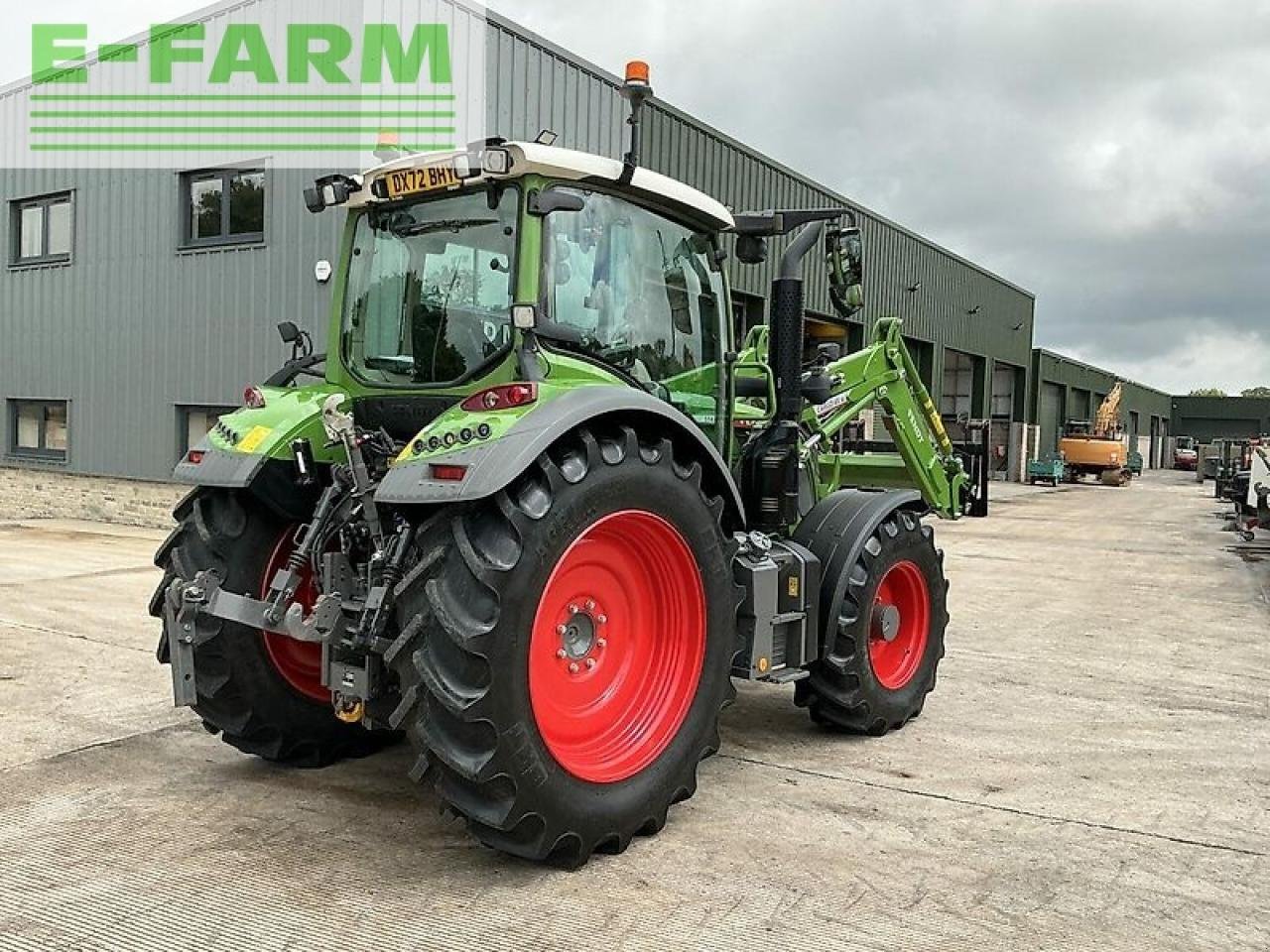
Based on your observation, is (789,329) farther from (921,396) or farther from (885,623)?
(921,396)

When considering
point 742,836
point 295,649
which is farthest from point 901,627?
point 295,649

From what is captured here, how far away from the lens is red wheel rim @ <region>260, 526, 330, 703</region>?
4.57 metres

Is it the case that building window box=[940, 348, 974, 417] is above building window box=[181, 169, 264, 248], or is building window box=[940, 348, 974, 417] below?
below

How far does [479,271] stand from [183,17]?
1231 cm

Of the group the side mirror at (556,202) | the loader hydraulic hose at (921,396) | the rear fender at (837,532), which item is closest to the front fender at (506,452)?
the side mirror at (556,202)

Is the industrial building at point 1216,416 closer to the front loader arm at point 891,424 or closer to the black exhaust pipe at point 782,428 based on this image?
the front loader arm at point 891,424

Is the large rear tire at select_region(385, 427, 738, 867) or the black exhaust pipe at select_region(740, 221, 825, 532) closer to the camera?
the large rear tire at select_region(385, 427, 738, 867)

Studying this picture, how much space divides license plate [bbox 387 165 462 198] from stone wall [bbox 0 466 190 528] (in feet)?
37.1

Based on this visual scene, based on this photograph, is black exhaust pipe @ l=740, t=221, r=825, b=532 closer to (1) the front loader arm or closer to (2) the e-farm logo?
(1) the front loader arm

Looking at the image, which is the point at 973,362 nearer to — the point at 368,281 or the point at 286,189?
the point at 286,189

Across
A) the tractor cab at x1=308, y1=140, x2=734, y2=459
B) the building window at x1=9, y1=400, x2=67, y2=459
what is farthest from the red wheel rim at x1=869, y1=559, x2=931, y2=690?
the building window at x1=9, y1=400, x2=67, y2=459

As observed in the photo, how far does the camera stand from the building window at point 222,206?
13.9m

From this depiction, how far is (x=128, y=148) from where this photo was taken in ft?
49.5

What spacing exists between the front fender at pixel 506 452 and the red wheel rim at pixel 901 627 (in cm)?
227
